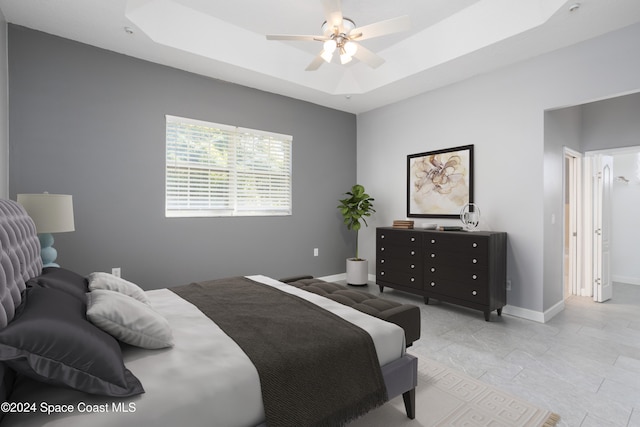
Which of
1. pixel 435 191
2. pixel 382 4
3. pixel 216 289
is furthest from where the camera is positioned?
pixel 435 191

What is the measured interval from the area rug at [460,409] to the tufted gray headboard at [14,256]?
1.74 m

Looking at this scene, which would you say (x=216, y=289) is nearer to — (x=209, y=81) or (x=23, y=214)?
(x=23, y=214)

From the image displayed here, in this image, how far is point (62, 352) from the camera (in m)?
1.08

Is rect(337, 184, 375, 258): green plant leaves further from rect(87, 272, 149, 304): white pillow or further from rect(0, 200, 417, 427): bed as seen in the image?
rect(87, 272, 149, 304): white pillow

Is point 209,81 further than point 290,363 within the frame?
Yes

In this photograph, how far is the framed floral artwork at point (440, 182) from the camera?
4.19m

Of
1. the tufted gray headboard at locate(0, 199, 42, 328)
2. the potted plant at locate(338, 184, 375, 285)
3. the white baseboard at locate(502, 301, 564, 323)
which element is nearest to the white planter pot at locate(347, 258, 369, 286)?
the potted plant at locate(338, 184, 375, 285)

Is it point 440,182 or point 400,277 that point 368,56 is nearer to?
point 440,182

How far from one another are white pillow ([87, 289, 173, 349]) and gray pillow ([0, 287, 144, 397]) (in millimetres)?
125

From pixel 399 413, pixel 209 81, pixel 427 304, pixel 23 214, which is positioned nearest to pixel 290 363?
pixel 399 413

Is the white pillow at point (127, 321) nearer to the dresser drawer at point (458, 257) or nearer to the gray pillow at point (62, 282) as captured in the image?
the gray pillow at point (62, 282)

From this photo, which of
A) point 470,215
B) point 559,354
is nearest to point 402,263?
point 470,215

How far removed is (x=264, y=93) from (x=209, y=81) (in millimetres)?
782

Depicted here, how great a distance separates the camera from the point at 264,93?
180 inches
